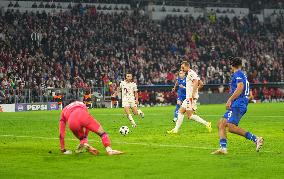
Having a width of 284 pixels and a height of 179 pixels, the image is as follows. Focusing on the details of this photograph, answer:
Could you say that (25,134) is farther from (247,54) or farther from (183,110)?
(247,54)

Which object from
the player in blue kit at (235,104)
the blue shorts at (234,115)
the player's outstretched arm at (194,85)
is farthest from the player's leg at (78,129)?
the player's outstretched arm at (194,85)

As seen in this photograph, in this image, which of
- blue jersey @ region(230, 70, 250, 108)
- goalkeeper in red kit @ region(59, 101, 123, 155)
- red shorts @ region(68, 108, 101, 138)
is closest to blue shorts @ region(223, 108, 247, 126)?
blue jersey @ region(230, 70, 250, 108)

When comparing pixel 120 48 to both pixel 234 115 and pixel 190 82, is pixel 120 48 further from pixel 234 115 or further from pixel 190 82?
pixel 234 115

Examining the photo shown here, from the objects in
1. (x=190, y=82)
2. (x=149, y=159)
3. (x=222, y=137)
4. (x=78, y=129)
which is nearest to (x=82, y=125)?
(x=78, y=129)

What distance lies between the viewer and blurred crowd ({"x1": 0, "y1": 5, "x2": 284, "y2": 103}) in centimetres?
5022

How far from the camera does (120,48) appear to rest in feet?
192

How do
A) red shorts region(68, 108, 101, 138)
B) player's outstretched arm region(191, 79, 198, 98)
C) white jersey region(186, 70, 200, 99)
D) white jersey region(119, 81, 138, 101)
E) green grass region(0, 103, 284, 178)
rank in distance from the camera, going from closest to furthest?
green grass region(0, 103, 284, 178), red shorts region(68, 108, 101, 138), player's outstretched arm region(191, 79, 198, 98), white jersey region(186, 70, 200, 99), white jersey region(119, 81, 138, 101)

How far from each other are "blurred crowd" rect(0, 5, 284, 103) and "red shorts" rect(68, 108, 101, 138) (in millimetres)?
31991

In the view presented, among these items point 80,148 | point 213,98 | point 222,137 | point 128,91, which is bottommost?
point 213,98

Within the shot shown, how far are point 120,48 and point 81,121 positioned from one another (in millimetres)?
43878

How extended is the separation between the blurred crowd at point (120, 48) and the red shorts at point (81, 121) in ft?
105

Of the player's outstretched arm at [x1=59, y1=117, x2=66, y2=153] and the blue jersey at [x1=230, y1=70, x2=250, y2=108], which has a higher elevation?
the blue jersey at [x1=230, y1=70, x2=250, y2=108]

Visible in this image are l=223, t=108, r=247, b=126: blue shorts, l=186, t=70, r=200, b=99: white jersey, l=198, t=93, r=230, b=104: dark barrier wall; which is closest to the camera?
l=223, t=108, r=247, b=126: blue shorts

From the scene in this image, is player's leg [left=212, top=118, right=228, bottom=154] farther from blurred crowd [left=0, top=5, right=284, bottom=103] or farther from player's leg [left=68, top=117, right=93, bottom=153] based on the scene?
blurred crowd [left=0, top=5, right=284, bottom=103]
